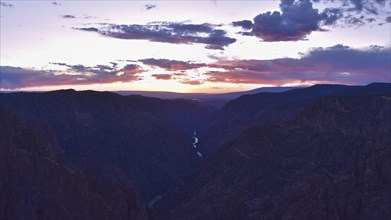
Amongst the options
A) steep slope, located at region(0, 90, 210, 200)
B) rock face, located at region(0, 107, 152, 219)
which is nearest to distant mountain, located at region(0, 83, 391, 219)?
rock face, located at region(0, 107, 152, 219)

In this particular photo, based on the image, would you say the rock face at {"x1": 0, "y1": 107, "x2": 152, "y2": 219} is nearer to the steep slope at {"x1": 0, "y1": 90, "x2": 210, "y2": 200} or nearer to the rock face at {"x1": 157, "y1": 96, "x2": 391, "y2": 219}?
the rock face at {"x1": 157, "y1": 96, "x2": 391, "y2": 219}

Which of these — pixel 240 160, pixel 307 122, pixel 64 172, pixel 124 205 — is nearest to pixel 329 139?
pixel 307 122

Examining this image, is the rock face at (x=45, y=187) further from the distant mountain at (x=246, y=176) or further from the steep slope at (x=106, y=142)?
the steep slope at (x=106, y=142)

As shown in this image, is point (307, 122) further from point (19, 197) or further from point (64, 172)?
point (19, 197)

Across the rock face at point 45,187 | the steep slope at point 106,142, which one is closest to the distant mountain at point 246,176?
the rock face at point 45,187

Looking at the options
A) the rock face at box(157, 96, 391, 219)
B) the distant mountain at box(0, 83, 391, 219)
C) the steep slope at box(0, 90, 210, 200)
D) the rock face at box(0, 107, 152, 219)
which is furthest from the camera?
the steep slope at box(0, 90, 210, 200)

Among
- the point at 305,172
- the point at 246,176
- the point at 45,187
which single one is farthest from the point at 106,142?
the point at 305,172
